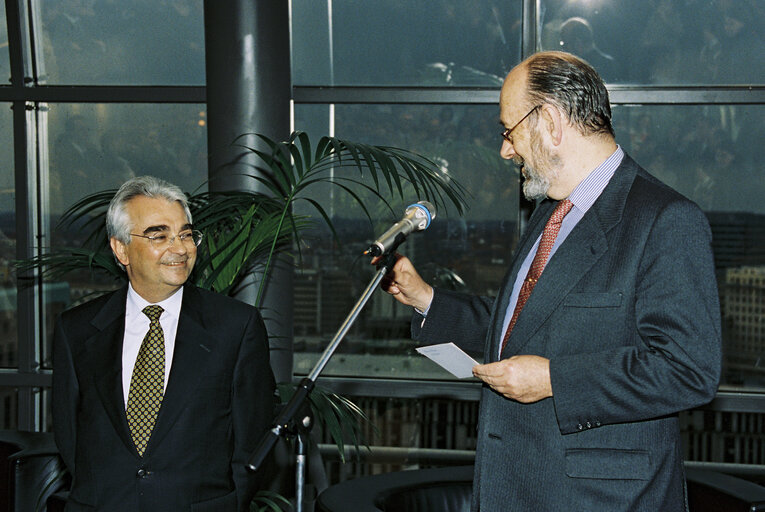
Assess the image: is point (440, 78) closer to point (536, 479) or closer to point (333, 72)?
point (333, 72)

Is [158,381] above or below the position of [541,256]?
below

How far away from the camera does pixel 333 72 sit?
18.9 feet

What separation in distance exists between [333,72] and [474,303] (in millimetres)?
3628

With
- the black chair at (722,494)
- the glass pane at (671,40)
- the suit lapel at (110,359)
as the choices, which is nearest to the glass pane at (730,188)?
the glass pane at (671,40)

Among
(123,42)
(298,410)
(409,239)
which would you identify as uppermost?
(123,42)

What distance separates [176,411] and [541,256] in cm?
112

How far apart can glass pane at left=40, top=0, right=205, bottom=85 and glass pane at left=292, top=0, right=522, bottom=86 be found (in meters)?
0.76

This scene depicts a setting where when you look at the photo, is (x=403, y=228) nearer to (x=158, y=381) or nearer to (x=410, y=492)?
(x=158, y=381)

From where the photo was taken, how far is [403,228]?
6.53ft

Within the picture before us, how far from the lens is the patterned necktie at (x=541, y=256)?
78.4 inches

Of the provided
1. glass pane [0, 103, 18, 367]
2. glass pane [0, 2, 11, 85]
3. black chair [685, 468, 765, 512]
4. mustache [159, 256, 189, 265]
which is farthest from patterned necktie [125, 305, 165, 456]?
glass pane [0, 2, 11, 85]

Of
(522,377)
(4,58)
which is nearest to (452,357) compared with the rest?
(522,377)

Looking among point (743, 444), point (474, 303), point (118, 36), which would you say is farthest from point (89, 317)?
point (743, 444)

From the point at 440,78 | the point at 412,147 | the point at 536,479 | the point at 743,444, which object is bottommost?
the point at 743,444
